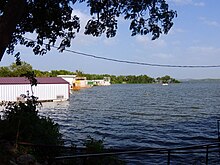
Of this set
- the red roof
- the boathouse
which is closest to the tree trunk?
the boathouse

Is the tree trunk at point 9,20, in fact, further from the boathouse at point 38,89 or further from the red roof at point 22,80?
the red roof at point 22,80

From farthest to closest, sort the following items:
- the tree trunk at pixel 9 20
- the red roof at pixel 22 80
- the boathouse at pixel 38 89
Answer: the red roof at pixel 22 80 → the boathouse at pixel 38 89 → the tree trunk at pixel 9 20

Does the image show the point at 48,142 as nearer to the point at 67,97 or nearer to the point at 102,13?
the point at 102,13

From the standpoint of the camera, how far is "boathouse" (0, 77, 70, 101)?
5094 cm

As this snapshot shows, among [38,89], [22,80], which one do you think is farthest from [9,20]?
[38,89]

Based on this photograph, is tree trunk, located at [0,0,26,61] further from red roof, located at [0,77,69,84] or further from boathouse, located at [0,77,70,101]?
red roof, located at [0,77,69,84]

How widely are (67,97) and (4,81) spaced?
12112 millimetres

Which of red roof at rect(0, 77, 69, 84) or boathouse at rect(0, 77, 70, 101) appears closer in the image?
boathouse at rect(0, 77, 70, 101)

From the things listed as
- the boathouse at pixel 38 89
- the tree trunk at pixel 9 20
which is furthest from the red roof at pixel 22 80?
the tree trunk at pixel 9 20

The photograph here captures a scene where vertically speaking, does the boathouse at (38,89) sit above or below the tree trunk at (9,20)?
below

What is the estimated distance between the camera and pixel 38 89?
54156 millimetres

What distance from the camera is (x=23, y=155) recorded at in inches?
312

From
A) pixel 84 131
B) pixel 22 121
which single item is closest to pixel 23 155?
pixel 22 121

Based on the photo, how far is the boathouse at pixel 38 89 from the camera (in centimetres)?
5094
